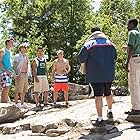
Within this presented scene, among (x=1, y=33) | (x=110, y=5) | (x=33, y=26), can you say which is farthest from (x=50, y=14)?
(x=110, y=5)

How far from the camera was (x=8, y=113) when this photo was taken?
9055 millimetres

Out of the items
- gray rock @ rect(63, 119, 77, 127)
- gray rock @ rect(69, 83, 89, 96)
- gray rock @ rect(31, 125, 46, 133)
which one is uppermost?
gray rock @ rect(69, 83, 89, 96)

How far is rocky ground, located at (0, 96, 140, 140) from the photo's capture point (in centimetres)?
676

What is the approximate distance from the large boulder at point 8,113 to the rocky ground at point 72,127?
187mm

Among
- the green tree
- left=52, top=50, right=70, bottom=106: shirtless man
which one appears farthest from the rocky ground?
the green tree

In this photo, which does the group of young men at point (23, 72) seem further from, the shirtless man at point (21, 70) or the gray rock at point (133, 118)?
the gray rock at point (133, 118)

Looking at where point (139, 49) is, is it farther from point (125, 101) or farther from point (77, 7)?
point (77, 7)

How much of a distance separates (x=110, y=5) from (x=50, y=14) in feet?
22.7

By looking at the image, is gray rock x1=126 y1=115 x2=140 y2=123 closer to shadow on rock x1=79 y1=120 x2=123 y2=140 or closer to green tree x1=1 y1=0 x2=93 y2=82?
shadow on rock x1=79 y1=120 x2=123 y2=140

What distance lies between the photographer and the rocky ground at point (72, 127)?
6.76 metres

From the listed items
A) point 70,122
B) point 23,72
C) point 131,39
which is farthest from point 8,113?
point 131,39

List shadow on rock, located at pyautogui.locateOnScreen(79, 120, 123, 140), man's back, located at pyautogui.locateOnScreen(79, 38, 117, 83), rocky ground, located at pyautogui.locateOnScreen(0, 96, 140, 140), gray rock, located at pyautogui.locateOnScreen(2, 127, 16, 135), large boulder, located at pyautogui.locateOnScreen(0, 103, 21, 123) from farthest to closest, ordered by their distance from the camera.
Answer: large boulder, located at pyautogui.locateOnScreen(0, 103, 21, 123), gray rock, located at pyautogui.locateOnScreen(2, 127, 16, 135), man's back, located at pyautogui.locateOnScreen(79, 38, 117, 83), rocky ground, located at pyautogui.locateOnScreen(0, 96, 140, 140), shadow on rock, located at pyautogui.locateOnScreen(79, 120, 123, 140)

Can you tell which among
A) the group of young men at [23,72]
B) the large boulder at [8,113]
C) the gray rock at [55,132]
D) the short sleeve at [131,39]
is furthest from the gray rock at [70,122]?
the group of young men at [23,72]

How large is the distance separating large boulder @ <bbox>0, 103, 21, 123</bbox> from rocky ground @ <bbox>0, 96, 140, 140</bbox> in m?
0.19
